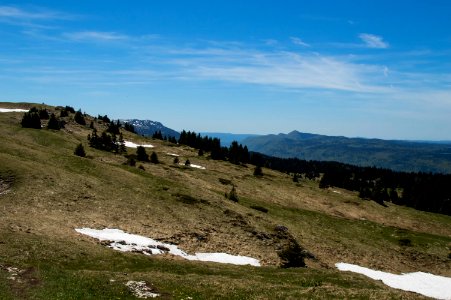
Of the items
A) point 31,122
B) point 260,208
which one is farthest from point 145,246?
point 31,122

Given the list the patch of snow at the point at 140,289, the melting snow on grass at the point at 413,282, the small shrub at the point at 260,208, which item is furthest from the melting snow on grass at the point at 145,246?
the small shrub at the point at 260,208

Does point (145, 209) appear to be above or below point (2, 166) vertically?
below

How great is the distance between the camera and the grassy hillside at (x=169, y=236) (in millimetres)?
30734

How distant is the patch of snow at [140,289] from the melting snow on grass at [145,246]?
14.0 meters

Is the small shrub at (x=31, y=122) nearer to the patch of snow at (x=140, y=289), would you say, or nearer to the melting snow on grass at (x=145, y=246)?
the melting snow on grass at (x=145, y=246)

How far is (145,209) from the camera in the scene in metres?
58.0

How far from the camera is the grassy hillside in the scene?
1210 inches

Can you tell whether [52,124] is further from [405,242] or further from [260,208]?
[405,242]

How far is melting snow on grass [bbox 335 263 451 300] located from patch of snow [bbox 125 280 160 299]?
36.3 m

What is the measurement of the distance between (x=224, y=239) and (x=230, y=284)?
23.3 metres

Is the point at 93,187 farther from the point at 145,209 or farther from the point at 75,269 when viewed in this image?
Result: the point at 75,269

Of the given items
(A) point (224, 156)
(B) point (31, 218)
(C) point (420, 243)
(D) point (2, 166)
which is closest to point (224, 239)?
(B) point (31, 218)

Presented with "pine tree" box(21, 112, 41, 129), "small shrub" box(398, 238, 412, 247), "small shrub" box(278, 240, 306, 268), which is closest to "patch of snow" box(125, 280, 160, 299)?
"small shrub" box(278, 240, 306, 268)

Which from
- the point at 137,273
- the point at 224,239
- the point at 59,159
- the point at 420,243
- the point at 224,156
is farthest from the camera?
the point at 224,156
